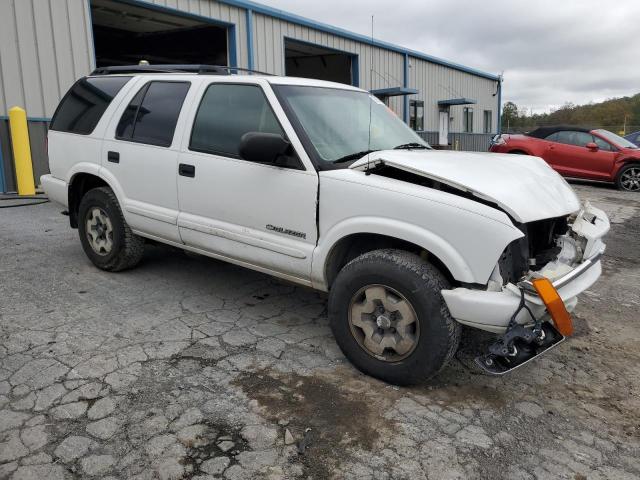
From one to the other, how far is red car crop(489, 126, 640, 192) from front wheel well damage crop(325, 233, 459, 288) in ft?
36.1

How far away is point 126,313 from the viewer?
13.4ft

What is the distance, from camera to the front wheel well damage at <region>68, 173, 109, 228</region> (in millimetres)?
5055

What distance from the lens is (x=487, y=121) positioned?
100 ft

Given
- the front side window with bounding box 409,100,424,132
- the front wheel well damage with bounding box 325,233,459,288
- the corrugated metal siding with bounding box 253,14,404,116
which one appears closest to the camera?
the front wheel well damage with bounding box 325,233,459,288

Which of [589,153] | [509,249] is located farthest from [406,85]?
[509,249]

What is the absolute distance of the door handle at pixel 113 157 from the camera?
4.61m

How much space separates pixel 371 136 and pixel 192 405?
223 cm

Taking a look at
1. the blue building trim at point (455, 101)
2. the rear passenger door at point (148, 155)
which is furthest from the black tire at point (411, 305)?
the blue building trim at point (455, 101)

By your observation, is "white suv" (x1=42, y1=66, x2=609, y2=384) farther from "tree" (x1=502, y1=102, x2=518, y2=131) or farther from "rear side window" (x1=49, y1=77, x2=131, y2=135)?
"tree" (x1=502, y1=102, x2=518, y2=131)

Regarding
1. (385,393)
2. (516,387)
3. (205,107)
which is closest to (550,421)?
(516,387)

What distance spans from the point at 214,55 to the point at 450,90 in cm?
1223

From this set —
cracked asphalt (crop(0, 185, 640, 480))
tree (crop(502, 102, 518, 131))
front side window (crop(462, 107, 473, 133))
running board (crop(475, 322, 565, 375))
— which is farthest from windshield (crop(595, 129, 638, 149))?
tree (crop(502, 102, 518, 131))

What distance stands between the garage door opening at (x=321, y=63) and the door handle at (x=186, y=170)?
15.3 m

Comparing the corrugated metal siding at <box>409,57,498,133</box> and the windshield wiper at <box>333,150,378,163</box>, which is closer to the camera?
the windshield wiper at <box>333,150,378,163</box>
